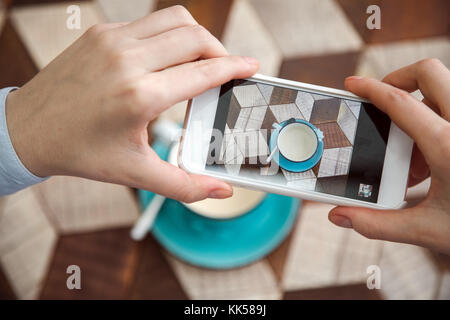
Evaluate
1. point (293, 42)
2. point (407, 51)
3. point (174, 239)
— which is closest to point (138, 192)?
point (174, 239)

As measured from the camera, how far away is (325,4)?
2.02ft

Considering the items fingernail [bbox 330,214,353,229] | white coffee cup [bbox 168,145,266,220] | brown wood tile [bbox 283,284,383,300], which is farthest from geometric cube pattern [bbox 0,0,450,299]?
fingernail [bbox 330,214,353,229]

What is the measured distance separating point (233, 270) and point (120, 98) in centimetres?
34

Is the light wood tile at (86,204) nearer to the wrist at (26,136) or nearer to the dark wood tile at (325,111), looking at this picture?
the wrist at (26,136)

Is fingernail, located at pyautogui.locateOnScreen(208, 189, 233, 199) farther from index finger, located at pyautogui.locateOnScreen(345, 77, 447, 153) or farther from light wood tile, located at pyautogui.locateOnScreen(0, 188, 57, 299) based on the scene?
light wood tile, located at pyautogui.locateOnScreen(0, 188, 57, 299)

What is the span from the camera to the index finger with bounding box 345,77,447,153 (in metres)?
0.32

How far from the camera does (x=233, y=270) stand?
552 mm

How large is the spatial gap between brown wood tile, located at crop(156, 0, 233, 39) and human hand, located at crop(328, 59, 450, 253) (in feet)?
1.04

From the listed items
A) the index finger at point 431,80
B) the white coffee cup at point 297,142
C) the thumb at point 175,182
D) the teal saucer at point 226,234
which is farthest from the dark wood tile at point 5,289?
the index finger at point 431,80

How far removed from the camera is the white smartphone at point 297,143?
0.35 m

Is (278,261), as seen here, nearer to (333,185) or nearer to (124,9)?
(333,185)

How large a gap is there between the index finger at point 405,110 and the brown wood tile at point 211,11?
32cm

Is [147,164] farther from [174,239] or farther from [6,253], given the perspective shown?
[6,253]

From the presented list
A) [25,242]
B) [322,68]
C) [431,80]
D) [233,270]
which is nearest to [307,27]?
[322,68]
